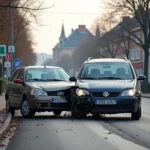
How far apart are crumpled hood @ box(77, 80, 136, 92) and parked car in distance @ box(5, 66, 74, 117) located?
0.99 meters

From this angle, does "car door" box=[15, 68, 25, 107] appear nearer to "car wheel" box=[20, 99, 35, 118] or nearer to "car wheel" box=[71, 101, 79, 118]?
"car wheel" box=[20, 99, 35, 118]

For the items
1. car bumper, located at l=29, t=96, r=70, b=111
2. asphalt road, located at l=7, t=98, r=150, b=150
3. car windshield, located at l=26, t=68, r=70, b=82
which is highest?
car windshield, located at l=26, t=68, r=70, b=82

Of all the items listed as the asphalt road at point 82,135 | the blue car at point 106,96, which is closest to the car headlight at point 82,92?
the blue car at point 106,96

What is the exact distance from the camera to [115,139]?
11.4 m

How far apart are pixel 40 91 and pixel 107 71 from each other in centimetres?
219

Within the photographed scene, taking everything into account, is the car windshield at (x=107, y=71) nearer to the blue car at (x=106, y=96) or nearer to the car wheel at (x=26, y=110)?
the blue car at (x=106, y=96)

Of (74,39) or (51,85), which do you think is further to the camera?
(74,39)

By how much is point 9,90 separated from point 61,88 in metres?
3.13

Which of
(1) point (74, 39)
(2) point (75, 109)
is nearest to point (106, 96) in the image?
(2) point (75, 109)

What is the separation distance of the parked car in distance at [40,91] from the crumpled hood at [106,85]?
3.26 feet

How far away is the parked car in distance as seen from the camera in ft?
56.1

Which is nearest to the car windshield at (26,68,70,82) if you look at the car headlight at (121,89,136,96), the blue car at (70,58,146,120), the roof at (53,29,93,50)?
the blue car at (70,58,146,120)

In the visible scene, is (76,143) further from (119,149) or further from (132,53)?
(132,53)

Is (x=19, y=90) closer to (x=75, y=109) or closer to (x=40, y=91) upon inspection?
(x=40, y=91)
